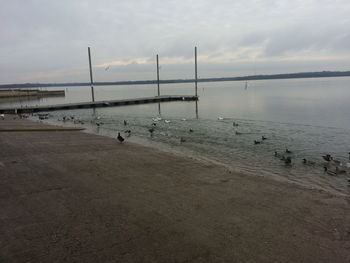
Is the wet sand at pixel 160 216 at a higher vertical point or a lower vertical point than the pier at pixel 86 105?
lower

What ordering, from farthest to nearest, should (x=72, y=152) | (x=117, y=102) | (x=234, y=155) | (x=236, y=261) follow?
1. (x=117, y=102)
2. (x=234, y=155)
3. (x=72, y=152)
4. (x=236, y=261)

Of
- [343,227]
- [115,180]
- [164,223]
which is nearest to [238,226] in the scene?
[164,223]

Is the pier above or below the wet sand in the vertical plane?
above

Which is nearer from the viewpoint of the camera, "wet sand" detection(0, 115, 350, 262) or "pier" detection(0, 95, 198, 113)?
"wet sand" detection(0, 115, 350, 262)

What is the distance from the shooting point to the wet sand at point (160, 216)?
4980 millimetres

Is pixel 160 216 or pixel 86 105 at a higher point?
pixel 86 105

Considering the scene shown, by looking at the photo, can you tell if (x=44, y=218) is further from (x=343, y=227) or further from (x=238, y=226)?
(x=343, y=227)

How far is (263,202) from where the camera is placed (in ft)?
25.1

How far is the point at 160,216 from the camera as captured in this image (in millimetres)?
6461

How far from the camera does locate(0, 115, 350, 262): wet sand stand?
4.98m

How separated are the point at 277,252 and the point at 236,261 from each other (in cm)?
87

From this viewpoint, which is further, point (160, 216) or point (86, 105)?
point (86, 105)

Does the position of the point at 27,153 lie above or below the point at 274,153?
above

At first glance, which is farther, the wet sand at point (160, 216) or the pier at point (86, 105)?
the pier at point (86, 105)
